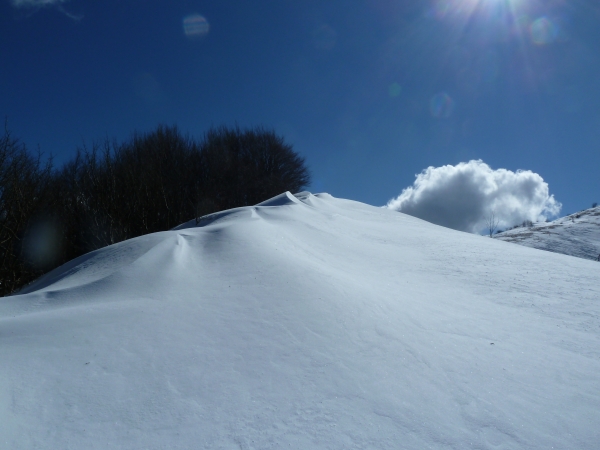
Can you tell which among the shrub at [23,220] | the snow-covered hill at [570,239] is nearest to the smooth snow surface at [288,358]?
the shrub at [23,220]

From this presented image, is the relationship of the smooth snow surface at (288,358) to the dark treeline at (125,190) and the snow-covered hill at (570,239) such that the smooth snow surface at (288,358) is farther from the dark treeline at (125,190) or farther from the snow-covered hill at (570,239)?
the snow-covered hill at (570,239)

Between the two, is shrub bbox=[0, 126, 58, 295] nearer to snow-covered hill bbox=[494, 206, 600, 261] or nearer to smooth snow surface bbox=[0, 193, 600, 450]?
smooth snow surface bbox=[0, 193, 600, 450]

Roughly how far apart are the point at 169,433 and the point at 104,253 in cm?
418

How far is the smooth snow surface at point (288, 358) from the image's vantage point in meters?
2.15

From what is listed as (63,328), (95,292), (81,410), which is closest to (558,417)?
(81,410)

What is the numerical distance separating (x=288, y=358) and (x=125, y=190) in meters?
12.9

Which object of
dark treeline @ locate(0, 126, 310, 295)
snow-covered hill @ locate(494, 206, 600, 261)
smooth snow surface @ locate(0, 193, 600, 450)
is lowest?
smooth snow surface @ locate(0, 193, 600, 450)

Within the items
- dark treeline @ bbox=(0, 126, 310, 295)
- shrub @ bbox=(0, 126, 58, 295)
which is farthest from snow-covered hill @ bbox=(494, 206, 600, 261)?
shrub @ bbox=(0, 126, 58, 295)

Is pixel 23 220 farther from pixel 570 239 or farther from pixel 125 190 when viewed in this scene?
pixel 570 239

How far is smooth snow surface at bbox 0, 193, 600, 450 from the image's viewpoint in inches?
84.8

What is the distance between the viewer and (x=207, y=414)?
2.24 meters

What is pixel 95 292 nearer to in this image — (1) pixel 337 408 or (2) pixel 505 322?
(1) pixel 337 408

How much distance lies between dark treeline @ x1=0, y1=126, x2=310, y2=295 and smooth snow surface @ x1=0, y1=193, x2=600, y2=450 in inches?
330

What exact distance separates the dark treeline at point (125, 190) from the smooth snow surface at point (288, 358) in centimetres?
838
